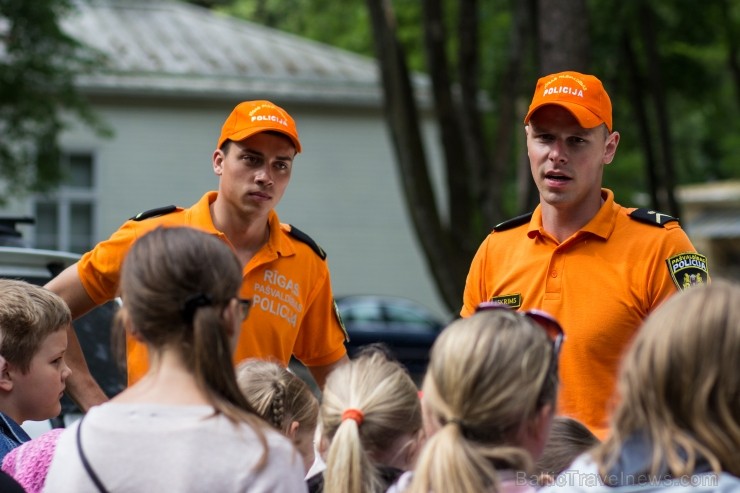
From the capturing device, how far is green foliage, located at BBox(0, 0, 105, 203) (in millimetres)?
14852

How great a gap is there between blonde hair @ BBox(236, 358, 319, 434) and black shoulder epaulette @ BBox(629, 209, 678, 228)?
135cm

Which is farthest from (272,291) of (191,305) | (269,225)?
(191,305)

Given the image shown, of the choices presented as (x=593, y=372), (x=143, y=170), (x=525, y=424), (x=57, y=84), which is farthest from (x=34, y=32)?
(x=525, y=424)

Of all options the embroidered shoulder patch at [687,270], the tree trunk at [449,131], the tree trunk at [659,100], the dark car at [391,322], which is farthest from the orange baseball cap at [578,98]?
the dark car at [391,322]

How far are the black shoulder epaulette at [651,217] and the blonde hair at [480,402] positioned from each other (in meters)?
1.55

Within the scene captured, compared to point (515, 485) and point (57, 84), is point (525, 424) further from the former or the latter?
point (57, 84)

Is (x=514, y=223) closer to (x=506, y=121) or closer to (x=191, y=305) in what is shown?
(x=191, y=305)

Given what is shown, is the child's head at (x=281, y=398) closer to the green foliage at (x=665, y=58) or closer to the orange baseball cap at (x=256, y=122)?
the orange baseball cap at (x=256, y=122)

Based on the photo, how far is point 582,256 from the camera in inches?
164

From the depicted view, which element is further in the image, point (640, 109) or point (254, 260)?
point (640, 109)

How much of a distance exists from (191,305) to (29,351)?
1.30 metres

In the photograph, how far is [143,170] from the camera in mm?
24422

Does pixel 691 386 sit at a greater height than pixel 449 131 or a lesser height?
greater

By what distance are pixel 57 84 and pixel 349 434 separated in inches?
530
